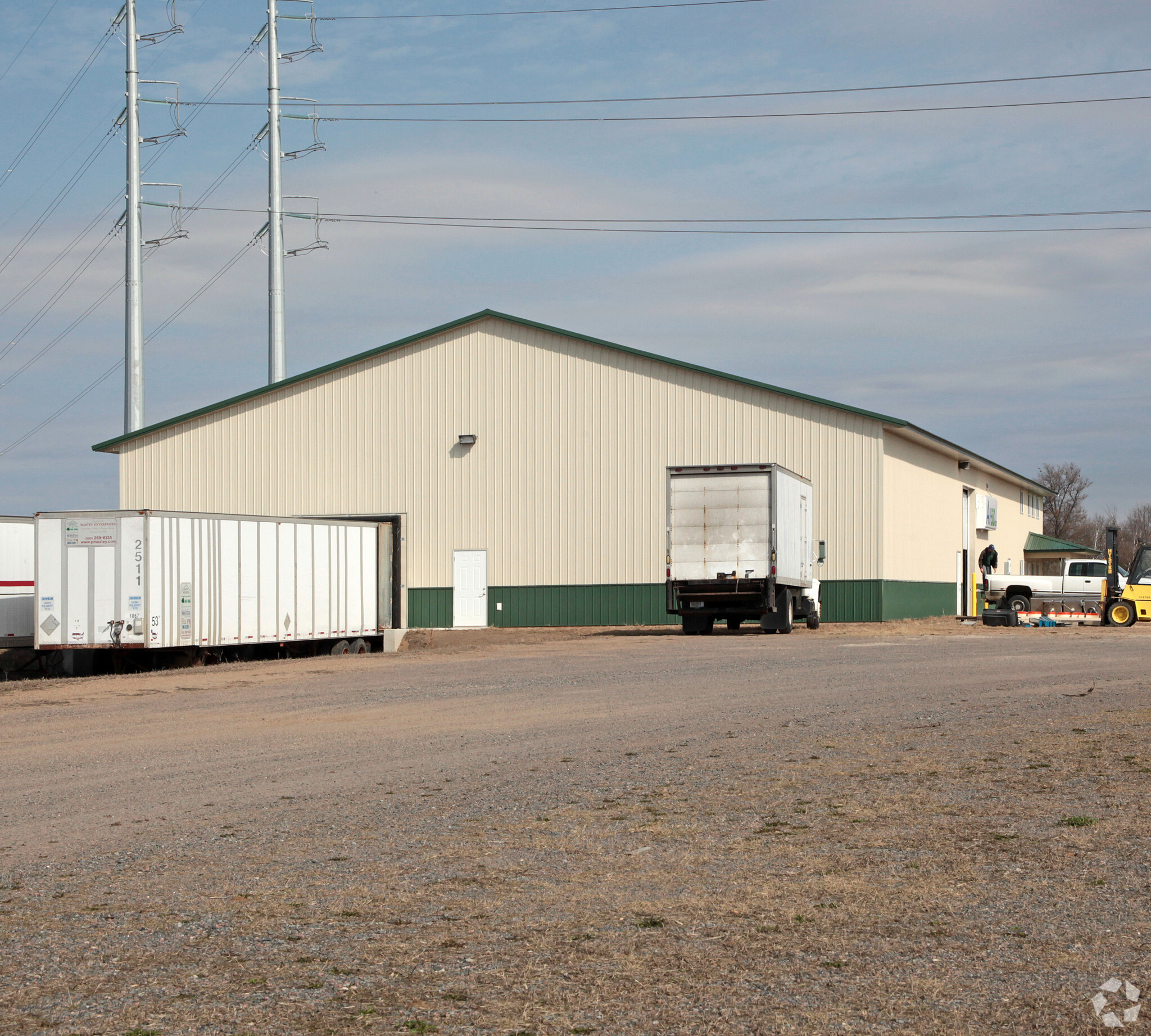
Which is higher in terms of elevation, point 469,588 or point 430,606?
point 469,588

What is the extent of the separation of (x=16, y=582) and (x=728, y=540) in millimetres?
15398

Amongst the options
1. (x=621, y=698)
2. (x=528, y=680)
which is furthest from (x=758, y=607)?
(x=621, y=698)

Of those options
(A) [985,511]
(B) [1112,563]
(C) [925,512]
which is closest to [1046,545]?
(A) [985,511]

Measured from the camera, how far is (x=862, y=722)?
1398 cm

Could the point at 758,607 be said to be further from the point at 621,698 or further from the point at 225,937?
the point at 225,937

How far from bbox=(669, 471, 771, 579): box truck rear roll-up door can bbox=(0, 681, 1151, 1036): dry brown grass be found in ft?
63.1

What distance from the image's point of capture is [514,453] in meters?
39.5

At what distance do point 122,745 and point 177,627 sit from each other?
11985mm

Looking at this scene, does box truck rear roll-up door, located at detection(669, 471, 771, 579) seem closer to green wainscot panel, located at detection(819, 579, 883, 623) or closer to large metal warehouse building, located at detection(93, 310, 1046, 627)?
large metal warehouse building, located at detection(93, 310, 1046, 627)

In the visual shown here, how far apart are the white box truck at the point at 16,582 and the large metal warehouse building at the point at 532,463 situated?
9.97 meters

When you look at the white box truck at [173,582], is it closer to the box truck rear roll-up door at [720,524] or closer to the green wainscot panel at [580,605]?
the box truck rear roll-up door at [720,524]

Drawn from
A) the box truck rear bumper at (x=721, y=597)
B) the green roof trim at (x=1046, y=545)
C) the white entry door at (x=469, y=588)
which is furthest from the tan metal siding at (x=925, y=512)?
the green roof trim at (x=1046, y=545)

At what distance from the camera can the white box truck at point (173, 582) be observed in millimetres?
25406

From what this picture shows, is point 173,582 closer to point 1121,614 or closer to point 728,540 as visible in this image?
point 728,540
